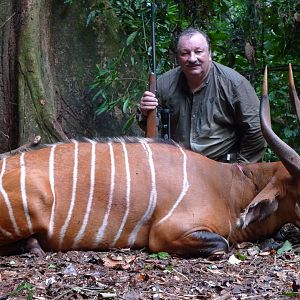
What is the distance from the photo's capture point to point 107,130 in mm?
5930

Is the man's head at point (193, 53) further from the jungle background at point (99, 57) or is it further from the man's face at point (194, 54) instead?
the jungle background at point (99, 57)

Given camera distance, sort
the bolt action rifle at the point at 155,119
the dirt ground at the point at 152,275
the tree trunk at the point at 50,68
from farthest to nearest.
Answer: the tree trunk at the point at 50,68, the bolt action rifle at the point at 155,119, the dirt ground at the point at 152,275

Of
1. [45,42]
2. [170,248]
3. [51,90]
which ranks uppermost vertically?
[45,42]

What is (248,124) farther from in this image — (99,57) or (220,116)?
(99,57)

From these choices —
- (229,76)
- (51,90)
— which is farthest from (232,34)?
(51,90)

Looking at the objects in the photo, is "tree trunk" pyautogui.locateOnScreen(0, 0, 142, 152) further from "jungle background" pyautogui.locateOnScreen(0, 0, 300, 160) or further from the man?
the man

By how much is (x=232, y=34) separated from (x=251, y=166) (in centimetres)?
236

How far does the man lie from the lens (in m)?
5.12

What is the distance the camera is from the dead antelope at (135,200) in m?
4.21

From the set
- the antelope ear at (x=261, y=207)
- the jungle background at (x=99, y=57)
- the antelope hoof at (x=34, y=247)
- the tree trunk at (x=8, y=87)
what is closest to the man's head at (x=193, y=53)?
the jungle background at (x=99, y=57)

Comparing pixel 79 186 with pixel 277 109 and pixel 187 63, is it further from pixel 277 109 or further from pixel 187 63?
pixel 277 109

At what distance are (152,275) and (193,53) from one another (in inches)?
82.3

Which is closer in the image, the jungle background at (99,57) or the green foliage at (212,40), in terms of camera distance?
the jungle background at (99,57)

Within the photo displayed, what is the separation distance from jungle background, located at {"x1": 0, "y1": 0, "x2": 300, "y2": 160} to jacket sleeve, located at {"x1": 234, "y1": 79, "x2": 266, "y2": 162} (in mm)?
824
